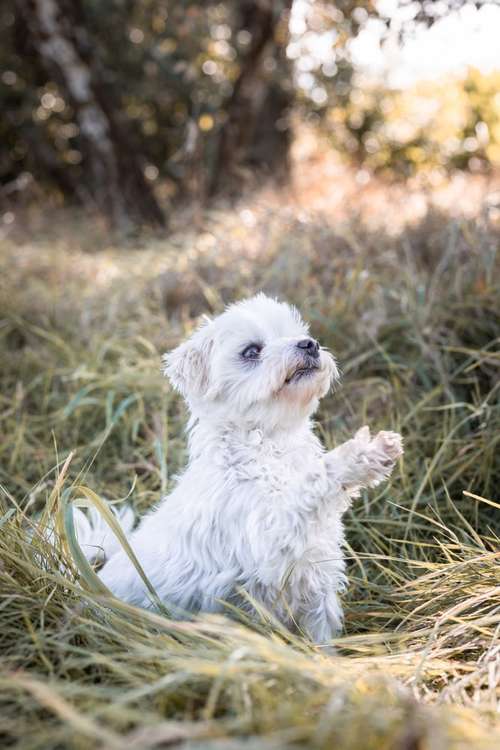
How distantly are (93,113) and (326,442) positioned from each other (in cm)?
623

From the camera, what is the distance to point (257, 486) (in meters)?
2.35

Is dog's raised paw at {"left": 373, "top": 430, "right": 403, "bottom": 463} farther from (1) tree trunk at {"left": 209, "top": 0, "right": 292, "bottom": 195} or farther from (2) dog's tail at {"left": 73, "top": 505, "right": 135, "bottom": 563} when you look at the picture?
(1) tree trunk at {"left": 209, "top": 0, "right": 292, "bottom": 195}

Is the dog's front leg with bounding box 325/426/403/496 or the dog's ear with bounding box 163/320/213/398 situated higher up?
the dog's ear with bounding box 163/320/213/398

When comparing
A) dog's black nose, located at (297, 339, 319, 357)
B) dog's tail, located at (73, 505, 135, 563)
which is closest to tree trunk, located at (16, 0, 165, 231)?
dog's tail, located at (73, 505, 135, 563)

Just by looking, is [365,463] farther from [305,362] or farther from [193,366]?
[193,366]

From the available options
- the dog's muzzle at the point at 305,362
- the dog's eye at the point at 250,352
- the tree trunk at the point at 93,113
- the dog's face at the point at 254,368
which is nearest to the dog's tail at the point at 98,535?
the dog's face at the point at 254,368

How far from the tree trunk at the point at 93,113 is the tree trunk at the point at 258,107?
93cm

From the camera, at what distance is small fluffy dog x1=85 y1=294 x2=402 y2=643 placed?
224cm

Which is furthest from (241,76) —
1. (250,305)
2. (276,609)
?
(276,609)

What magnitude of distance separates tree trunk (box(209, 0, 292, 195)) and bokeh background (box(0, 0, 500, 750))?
1.4 inches

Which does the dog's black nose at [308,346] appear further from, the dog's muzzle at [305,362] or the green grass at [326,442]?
the green grass at [326,442]

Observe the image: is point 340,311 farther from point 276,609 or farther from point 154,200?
point 154,200

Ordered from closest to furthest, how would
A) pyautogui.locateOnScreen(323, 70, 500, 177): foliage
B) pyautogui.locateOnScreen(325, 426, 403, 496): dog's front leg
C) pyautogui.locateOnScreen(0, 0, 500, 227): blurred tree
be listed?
pyautogui.locateOnScreen(325, 426, 403, 496): dog's front leg → pyautogui.locateOnScreen(0, 0, 500, 227): blurred tree → pyautogui.locateOnScreen(323, 70, 500, 177): foliage

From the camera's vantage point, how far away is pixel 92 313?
16.1ft
